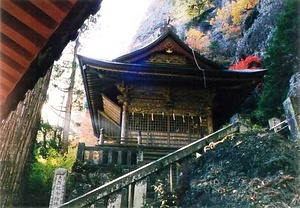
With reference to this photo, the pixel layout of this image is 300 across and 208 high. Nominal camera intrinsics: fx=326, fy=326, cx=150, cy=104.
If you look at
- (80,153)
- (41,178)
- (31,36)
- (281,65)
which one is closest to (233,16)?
(281,65)

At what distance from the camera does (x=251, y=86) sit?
14.6 meters

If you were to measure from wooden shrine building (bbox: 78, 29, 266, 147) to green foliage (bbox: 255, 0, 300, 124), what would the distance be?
2919 millimetres

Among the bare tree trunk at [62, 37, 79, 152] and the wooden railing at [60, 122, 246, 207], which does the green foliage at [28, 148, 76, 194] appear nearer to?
the bare tree trunk at [62, 37, 79, 152]

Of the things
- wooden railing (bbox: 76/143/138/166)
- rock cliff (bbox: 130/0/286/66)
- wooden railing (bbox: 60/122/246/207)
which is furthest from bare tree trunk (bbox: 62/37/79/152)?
wooden railing (bbox: 60/122/246/207)

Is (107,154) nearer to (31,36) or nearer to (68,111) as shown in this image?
(31,36)

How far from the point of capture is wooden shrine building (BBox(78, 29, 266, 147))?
532 inches

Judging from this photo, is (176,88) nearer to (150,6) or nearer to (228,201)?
(228,201)

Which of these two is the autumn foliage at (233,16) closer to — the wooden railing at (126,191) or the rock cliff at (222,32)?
the rock cliff at (222,32)

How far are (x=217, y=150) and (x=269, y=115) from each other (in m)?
11.7

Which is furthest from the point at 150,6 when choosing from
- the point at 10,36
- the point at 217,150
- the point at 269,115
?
the point at 10,36

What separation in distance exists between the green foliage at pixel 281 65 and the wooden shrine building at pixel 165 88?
292 centimetres

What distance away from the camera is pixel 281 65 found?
18.0m

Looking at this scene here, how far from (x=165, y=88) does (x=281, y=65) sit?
24.7ft

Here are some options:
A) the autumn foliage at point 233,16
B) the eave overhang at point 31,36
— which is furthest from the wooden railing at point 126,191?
the autumn foliage at point 233,16
